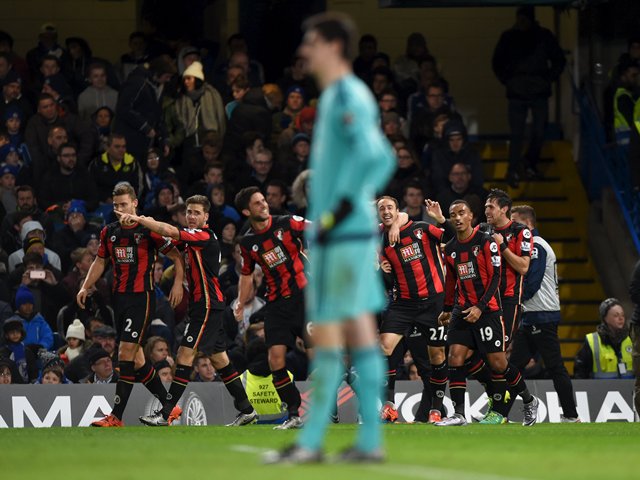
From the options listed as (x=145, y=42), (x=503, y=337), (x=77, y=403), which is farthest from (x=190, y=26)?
(x=503, y=337)

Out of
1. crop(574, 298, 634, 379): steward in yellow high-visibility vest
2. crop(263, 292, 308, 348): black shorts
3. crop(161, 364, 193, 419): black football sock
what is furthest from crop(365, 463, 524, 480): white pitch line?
crop(574, 298, 634, 379): steward in yellow high-visibility vest

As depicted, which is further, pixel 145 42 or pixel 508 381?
pixel 145 42

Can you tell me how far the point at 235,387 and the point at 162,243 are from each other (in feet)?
5.72

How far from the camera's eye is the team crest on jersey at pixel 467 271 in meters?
15.4

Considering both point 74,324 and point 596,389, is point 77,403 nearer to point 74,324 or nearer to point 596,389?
point 74,324

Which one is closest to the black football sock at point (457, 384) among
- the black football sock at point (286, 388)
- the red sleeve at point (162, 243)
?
the black football sock at point (286, 388)

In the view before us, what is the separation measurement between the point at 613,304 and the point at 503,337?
3688 millimetres

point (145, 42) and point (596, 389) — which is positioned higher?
point (145, 42)

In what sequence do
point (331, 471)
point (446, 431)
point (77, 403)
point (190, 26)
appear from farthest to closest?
point (190, 26) < point (77, 403) < point (446, 431) < point (331, 471)

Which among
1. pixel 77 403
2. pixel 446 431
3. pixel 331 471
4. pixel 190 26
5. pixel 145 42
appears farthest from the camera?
pixel 190 26

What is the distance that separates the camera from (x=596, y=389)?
1811 centimetres

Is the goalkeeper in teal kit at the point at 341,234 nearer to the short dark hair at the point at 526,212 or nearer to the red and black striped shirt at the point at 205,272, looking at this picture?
the red and black striped shirt at the point at 205,272

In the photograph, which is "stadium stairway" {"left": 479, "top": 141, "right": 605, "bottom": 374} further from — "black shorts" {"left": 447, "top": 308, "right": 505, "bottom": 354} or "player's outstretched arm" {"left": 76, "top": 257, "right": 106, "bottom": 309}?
"player's outstretched arm" {"left": 76, "top": 257, "right": 106, "bottom": 309}

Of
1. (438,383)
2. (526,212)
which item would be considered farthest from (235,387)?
(526,212)
